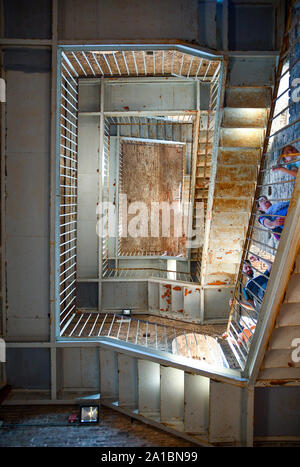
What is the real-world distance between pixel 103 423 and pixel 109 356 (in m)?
0.83

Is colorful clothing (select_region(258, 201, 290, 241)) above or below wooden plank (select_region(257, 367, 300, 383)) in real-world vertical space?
above

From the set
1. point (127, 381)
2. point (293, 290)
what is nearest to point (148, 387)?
point (127, 381)

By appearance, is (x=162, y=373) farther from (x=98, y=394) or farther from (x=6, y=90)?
(x=6, y=90)

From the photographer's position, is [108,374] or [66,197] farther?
[66,197]

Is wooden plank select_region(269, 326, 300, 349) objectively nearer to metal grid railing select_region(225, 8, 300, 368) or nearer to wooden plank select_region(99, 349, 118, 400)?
metal grid railing select_region(225, 8, 300, 368)

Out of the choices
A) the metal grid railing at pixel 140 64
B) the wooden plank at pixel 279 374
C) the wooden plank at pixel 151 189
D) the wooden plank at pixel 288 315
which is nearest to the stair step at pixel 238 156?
the metal grid railing at pixel 140 64

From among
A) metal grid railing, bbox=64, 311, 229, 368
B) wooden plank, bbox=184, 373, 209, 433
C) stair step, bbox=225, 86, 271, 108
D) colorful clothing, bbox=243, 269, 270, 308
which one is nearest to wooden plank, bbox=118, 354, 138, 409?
metal grid railing, bbox=64, 311, 229, 368

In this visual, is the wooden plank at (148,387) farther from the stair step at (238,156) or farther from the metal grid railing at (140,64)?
the metal grid railing at (140,64)

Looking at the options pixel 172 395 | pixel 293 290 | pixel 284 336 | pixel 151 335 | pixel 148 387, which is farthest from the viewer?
pixel 151 335

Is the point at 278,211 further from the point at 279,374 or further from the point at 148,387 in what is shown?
the point at 148,387

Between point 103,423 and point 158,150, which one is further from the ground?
point 158,150

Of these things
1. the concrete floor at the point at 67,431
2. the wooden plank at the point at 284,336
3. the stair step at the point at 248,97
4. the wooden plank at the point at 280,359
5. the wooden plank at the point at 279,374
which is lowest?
the concrete floor at the point at 67,431

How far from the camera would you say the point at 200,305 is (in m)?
6.34

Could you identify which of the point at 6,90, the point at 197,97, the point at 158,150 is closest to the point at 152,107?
the point at 197,97
